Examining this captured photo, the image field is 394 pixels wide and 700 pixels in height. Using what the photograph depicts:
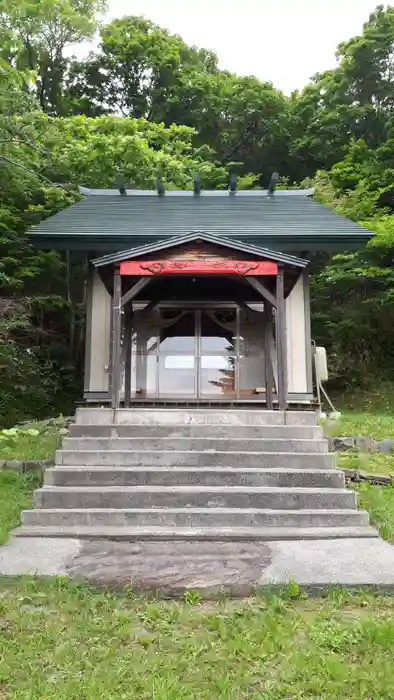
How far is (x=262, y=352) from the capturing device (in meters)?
9.42

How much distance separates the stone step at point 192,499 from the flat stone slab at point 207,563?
1.82 feet

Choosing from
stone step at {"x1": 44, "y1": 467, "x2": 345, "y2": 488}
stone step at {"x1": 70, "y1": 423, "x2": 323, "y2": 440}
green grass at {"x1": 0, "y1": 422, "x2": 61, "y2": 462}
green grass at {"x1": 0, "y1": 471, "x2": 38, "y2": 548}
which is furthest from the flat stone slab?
green grass at {"x1": 0, "y1": 422, "x2": 61, "y2": 462}

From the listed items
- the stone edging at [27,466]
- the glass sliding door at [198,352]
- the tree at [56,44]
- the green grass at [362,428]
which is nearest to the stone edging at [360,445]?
the green grass at [362,428]

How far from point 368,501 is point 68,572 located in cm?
314

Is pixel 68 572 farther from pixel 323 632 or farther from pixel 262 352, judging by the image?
pixel 262 352

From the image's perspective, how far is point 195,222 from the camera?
10.0 m

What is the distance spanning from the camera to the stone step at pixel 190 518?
15.8ft

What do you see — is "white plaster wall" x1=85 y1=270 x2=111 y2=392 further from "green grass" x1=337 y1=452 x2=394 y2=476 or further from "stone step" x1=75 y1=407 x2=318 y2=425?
"green grass" x1=337 y1=452 x2=394 y2=476

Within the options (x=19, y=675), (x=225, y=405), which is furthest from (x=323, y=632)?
(x=225, y=405)

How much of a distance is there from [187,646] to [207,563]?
1071 millimetres

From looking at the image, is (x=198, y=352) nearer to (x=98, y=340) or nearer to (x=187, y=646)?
(x=98, y=340)

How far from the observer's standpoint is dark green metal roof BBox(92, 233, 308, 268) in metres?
7.17

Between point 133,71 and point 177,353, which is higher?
point 133,71

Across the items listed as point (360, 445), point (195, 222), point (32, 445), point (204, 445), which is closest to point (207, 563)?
point (204, 445)
